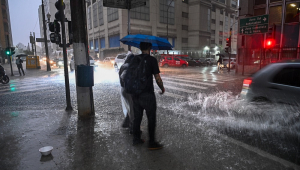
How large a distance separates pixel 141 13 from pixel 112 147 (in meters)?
42.5

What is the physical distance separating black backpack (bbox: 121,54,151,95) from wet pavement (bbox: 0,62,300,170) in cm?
109

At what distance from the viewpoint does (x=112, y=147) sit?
353cm

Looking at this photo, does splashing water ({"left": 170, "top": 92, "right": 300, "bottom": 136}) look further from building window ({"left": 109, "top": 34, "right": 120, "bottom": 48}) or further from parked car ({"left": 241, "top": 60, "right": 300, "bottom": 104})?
building window ({"left": 109, "top": 34, "right": 120, "bottom": 48})

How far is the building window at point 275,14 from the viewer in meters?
19.0

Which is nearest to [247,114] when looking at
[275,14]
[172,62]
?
[275,14]

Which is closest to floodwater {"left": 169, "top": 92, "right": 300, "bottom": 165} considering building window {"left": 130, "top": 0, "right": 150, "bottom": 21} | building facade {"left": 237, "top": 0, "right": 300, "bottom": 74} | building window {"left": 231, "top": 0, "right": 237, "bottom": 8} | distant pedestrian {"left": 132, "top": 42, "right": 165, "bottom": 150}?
distant pedestrian {"left": 132, "top": 42, "right": 165, "bottom": 150}

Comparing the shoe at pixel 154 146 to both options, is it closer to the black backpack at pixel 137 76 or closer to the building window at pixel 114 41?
the black backpack at pixel 137 76

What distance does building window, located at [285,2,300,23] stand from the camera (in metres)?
17.9

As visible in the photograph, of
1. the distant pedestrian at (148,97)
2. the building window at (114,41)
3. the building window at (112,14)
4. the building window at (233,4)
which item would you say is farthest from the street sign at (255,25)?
the building window at (233,4)

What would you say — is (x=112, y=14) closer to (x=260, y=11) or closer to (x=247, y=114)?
(x=260, y=11)

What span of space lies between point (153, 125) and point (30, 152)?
217cm

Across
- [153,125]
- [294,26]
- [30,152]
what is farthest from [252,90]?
[294,26]

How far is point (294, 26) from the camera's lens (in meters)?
18.4

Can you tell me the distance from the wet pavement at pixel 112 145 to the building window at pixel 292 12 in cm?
1860
